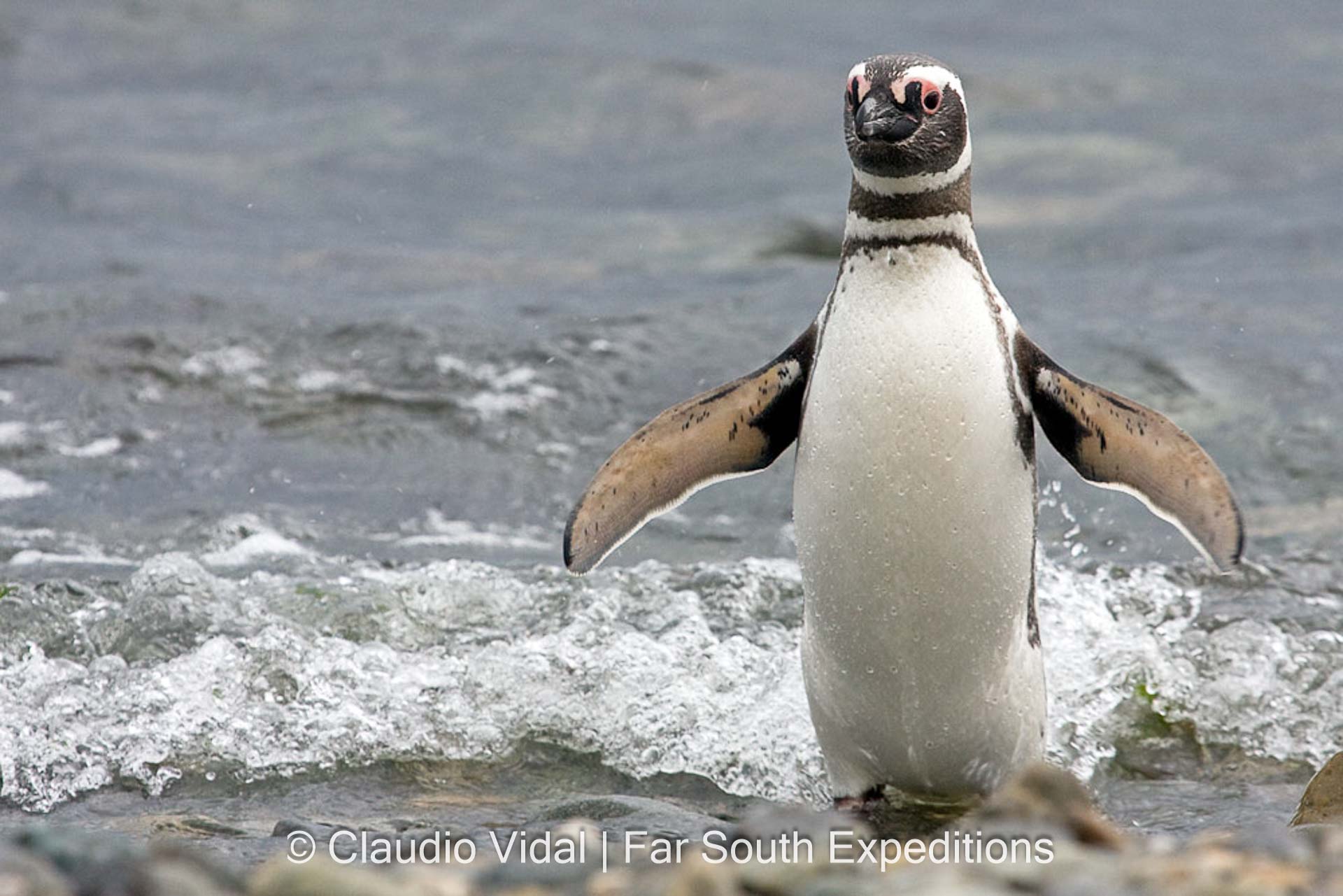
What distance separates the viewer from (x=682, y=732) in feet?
18.4

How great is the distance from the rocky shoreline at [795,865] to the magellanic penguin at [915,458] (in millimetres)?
1036

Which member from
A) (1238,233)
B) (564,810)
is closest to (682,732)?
(564,810)

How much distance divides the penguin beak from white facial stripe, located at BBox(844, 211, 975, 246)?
0.21 metres

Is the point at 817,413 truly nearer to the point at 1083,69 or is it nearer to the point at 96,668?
the point at 96,668

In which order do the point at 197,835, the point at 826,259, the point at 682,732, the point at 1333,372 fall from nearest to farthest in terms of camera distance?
the point at 197,835
the point at 682,732
the point at 1333,372
the point at 826,259

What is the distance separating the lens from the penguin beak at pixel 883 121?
4.32 meters

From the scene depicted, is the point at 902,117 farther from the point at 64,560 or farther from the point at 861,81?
the point at 64,560

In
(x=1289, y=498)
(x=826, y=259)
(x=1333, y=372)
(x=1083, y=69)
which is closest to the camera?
(x=1289, y=498)

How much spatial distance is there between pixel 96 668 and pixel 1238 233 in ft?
27.2

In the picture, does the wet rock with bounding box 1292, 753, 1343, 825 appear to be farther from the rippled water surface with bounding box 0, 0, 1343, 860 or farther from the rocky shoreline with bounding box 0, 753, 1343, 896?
the rocky shoreline with bounding box 0, 753, 1343, 896

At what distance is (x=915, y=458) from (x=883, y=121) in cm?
80

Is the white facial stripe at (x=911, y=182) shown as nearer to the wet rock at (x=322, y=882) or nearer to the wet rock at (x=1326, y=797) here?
the wet rock at (x=1326, y=797)

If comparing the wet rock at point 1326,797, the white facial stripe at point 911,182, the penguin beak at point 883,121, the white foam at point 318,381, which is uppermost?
the penguin beak at point 883,121

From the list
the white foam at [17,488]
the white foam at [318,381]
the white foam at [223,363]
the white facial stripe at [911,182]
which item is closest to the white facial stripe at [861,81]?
the white facial stripe at [911,182]
